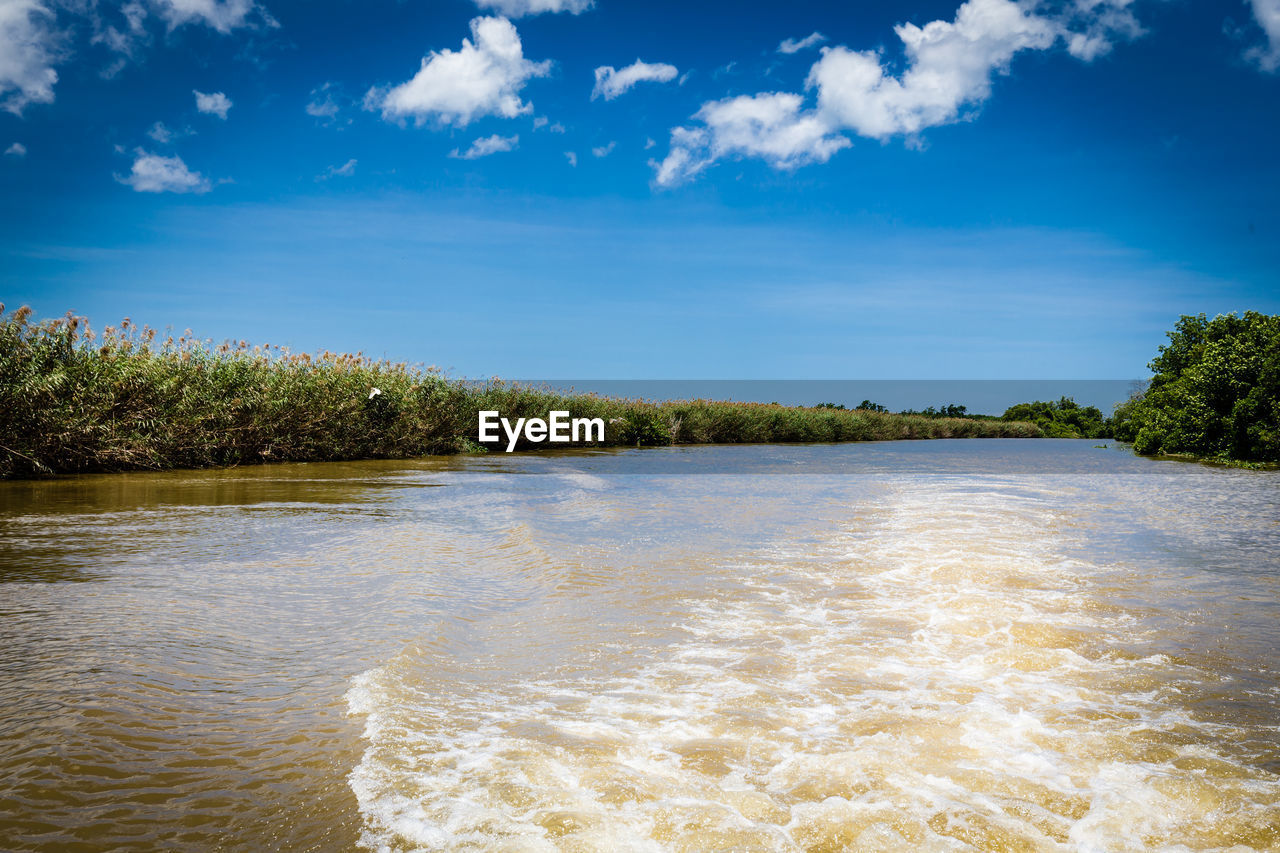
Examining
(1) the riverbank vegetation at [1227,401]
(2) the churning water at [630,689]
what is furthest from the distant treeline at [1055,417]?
(2) the churning water at [630,689]

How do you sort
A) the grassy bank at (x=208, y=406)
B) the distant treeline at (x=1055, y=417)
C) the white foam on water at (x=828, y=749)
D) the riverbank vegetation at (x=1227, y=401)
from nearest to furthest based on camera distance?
the white foam on water at (x=828, y=749) → the grassy bank at (x=208, y=406) → the riverbank vegetation at (x=1227, y=401) → the distant treeline at (x=1055, y=417)

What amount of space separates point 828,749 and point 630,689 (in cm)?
104

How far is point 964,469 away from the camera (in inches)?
717

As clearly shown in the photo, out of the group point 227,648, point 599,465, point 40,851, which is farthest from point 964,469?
point 40,851

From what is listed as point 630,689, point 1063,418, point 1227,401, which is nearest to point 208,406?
point 630,689

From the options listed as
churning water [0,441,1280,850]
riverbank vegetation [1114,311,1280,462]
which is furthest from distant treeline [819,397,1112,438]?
churning water [0,441,1280,850]

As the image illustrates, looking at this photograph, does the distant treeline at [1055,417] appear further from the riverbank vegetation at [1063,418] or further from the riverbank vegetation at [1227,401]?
the riverbank vegetation at [1227,401]

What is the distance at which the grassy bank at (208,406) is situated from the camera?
1127 centimetres

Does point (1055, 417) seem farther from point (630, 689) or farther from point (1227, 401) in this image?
point (630, 689)

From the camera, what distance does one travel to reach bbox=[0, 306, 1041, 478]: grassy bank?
11.3m

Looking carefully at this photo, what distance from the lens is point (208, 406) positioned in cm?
1423

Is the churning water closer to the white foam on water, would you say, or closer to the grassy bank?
the white foam on water

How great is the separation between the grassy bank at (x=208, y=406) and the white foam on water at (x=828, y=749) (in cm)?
1114

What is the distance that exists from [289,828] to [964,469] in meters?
18.3
